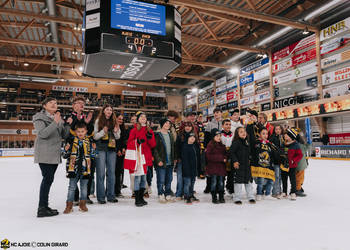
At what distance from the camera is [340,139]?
11227 mm

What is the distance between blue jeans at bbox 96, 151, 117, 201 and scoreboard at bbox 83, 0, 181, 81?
222 centimetres

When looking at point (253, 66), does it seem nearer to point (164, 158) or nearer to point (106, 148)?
point (164, 158)

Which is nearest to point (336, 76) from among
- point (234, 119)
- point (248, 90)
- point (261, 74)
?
point (261, 74)

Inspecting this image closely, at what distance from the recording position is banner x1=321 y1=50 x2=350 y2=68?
9.88 metres

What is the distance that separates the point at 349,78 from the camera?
32.3 ft

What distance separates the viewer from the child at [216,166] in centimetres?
332

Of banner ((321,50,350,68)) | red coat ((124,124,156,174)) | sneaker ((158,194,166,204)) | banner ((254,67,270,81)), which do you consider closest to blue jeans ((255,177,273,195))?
sneaker ((158,194,166,204))

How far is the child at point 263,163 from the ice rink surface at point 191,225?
9.4 inches

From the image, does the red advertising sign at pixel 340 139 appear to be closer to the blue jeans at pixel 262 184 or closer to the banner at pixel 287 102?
the banner at pixel 287 102

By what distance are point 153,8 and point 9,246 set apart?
4811 millimetres

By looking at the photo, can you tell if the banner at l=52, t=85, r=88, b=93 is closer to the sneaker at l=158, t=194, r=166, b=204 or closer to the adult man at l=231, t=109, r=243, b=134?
the adult man at l=231, t=109, r=243, b=134

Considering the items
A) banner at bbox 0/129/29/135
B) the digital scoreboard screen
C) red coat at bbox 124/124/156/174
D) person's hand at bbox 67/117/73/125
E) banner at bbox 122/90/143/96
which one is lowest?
red coat at bbox 124/124/156/174

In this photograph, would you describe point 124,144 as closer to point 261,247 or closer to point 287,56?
point 261,247

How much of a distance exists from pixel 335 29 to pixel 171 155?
10.3 meters
